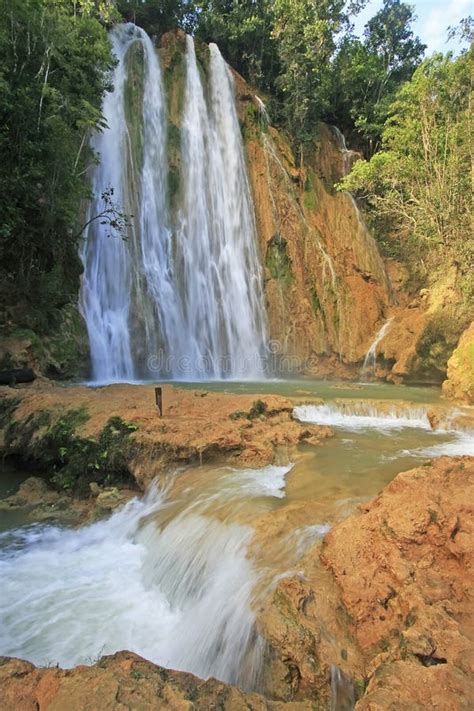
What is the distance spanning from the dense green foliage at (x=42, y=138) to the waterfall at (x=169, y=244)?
214 cm

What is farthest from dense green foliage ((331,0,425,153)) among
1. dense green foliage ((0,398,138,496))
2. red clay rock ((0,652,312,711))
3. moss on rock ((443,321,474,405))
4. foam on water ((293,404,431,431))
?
red clay rock ((0,652,312,711))

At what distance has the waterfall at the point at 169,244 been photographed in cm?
1639

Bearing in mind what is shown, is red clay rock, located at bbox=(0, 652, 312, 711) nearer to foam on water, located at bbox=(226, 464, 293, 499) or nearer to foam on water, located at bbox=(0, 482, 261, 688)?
foam on water, located at bbox=(0, 482, 261, 688)

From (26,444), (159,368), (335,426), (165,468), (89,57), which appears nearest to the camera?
(165,468)

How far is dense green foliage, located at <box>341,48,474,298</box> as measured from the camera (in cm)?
1611

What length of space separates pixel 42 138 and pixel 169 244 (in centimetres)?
670

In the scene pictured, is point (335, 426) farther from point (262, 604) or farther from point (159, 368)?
point (159, 368)

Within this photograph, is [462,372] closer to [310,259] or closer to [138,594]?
[310,259]

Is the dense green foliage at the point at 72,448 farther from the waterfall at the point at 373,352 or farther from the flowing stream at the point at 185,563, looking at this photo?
the waterfall at the point at 373,352

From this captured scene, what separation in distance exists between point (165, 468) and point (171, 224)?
1372 cm

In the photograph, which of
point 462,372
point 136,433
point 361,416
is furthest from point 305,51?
point 136,433

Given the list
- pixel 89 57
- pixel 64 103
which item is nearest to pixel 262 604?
pixel 64 103

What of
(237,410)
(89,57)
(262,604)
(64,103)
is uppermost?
(89,57)

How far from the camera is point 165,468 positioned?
680 centimetres
